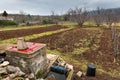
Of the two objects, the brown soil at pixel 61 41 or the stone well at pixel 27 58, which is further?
the brown soil at pixel 61 41

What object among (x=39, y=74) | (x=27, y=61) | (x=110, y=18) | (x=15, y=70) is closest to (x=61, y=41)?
(x=39, y=74)

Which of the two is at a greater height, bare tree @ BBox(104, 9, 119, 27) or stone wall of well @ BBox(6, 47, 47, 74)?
bare tree @ BBox(104, 9, 119, 27)

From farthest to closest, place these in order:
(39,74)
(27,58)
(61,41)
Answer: (61,41) < (39,74) < (27,58)

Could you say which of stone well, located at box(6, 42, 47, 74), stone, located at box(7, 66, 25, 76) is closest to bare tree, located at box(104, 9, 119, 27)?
stone well, located at box(6, 42, 47, 74)

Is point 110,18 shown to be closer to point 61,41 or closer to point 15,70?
point 61,41

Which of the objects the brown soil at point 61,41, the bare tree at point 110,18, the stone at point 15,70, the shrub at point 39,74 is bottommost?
the brown soil at point 61,41

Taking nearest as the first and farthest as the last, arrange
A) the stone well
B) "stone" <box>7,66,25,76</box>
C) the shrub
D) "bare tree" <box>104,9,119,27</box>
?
"stone" <box>7,66,25,76</box> < the stone well < the shrub < "bare tree" <box>104,9,119,27</box>

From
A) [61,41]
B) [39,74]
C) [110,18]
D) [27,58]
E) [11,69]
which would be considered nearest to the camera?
[11,69]

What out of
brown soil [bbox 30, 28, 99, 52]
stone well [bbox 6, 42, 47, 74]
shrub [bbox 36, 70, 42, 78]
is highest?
stone well [bbox 6, 42, 47, 74]

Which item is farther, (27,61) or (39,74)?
(39,74)

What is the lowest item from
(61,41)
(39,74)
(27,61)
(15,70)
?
(61,41)

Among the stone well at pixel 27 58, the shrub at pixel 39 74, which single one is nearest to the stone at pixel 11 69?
the stone well at pixel 27 58

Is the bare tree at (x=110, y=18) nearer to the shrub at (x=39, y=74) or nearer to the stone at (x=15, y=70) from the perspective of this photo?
the shrub at (x=39, y=74)

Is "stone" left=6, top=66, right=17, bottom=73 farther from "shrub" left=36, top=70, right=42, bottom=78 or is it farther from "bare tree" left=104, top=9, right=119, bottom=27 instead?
"bare tree" left=104, top=9, right=119, bottom=27
